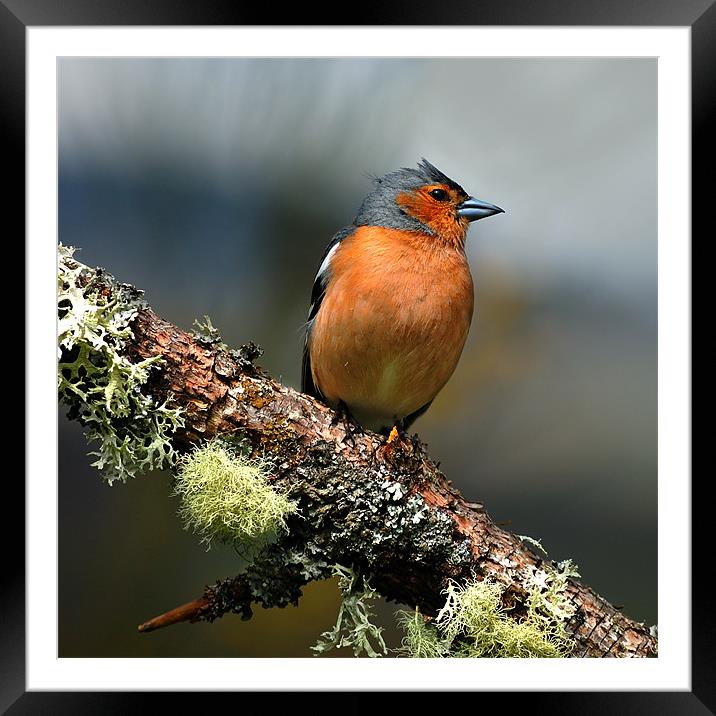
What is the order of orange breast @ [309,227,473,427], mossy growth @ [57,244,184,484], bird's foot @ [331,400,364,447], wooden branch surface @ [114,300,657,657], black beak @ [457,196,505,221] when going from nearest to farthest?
1. mossy growth @ [57,244,184,484]
2. wooden branch surface @ [114,300,657,657]
3. bird's foot @ [331,400,364,447]
4. orange breast @ [309,227,473,427]
5. black beak @ [457,196,505,221]

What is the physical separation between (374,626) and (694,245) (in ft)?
5.63

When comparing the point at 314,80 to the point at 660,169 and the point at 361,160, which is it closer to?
the point at 361,160

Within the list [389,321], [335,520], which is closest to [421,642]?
[335,520]

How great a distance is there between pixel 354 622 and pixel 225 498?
25.3 inches

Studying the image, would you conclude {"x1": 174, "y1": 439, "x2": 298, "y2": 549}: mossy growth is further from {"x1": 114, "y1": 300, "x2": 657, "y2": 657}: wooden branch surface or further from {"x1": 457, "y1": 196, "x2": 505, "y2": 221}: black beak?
{"x1": 457, "y1": 196, "x2": 505, "y2": 221}: black beak

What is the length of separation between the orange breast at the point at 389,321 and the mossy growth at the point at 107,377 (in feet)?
2.74

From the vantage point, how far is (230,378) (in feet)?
8.09

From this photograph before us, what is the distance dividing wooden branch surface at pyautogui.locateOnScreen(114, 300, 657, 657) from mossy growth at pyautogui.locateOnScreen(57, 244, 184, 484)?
0.07 m

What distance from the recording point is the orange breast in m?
2.89

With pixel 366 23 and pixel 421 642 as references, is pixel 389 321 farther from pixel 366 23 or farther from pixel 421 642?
pixel 421 642

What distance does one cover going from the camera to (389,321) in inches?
113

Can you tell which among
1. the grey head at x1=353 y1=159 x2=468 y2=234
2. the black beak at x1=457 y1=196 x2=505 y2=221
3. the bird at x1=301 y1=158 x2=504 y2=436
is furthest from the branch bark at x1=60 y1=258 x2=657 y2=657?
the black beak at x1=457 y1=196 x2=505 y2=221

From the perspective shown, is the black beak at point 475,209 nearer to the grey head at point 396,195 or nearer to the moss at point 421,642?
the grey head at point 396,195

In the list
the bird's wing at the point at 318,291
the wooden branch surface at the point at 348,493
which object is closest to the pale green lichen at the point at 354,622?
the wooden branch surface at the point at 348,493
